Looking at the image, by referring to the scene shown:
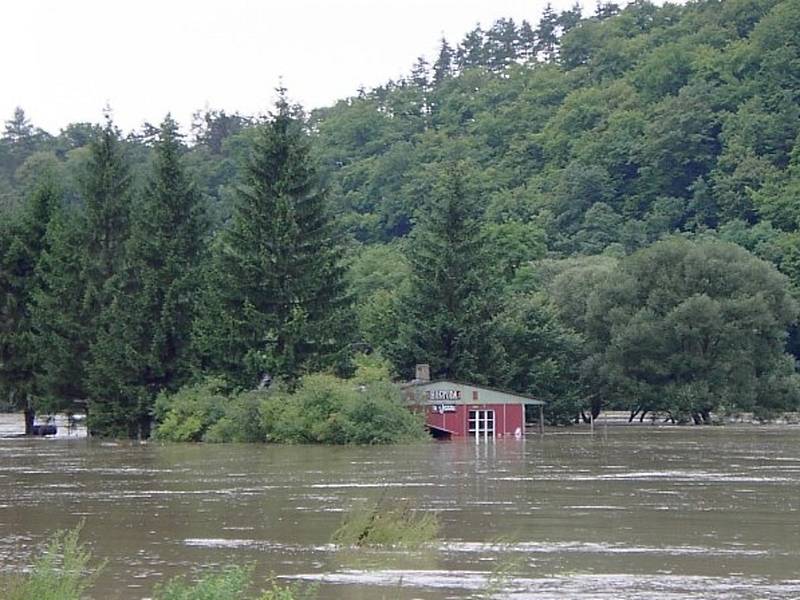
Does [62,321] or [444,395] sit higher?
[62,321]

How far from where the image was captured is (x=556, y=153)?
160750mm

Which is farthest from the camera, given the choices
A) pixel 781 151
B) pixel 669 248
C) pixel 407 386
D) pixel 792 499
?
pixel 781 151

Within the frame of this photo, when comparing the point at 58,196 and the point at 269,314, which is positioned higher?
the point at 58,196

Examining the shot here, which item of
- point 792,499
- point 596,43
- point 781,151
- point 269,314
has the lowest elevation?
point 792,499

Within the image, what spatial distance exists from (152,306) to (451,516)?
40.9 m

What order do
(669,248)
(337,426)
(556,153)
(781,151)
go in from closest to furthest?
(337,426) < (669,248) < (781,151) < (556,153)

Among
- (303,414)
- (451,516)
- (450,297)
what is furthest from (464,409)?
(451,516)

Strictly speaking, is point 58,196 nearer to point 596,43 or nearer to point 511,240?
point 511,240

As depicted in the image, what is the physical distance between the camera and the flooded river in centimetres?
2162

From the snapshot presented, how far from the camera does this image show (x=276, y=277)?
68.1 meters

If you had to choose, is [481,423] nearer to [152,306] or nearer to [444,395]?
[444,395]

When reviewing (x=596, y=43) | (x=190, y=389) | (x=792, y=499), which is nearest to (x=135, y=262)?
(x=190, y=389)

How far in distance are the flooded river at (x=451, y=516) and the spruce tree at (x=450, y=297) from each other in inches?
754

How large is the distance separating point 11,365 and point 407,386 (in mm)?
21318
